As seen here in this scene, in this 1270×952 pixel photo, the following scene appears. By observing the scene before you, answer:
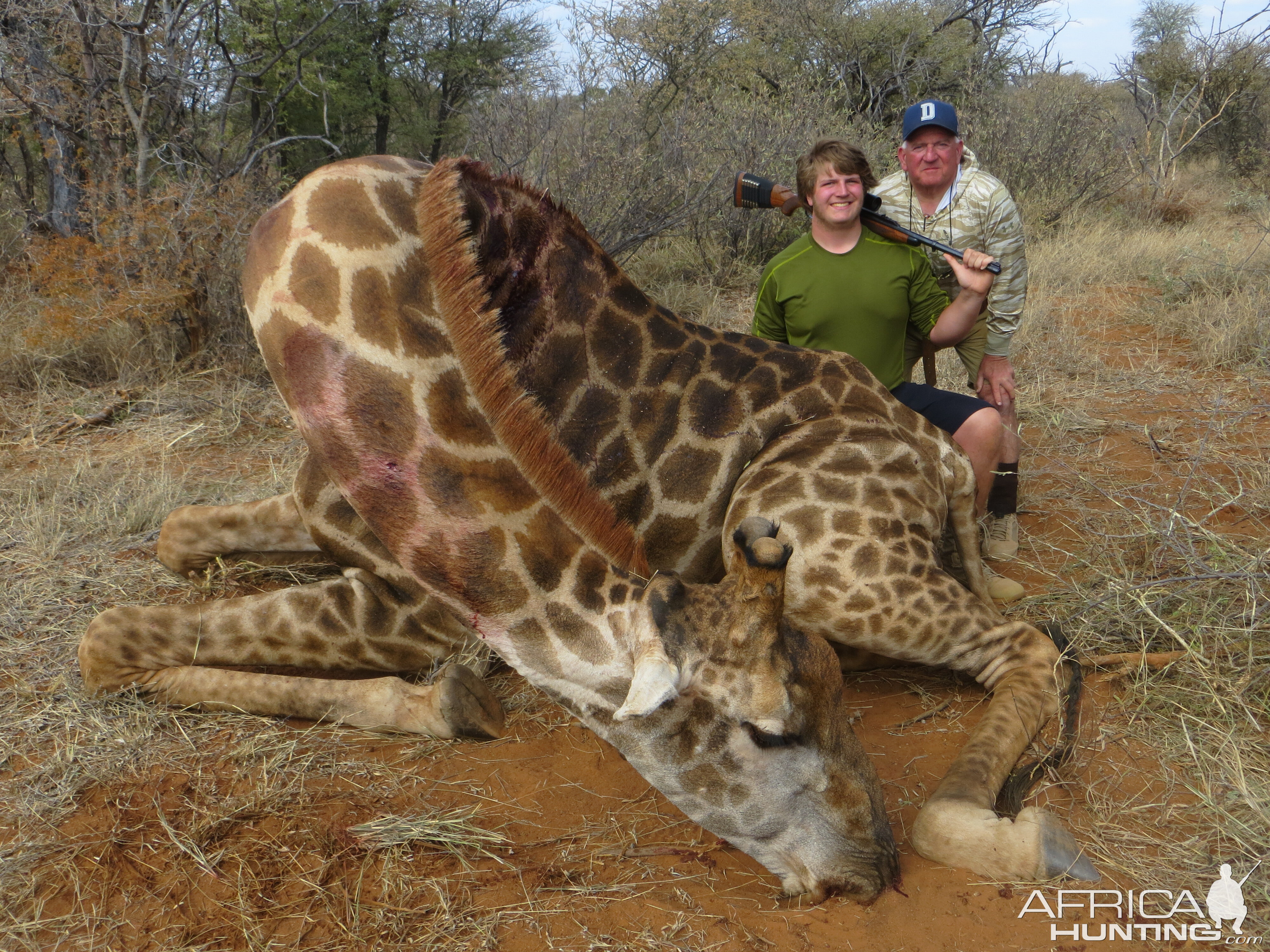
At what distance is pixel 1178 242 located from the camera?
377 inches

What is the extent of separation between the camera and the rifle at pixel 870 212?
163 inches

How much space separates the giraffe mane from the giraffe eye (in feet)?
1.59

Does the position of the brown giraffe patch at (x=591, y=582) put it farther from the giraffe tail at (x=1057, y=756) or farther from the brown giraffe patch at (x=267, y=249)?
the giraffe tail at (x=1057, y=756)

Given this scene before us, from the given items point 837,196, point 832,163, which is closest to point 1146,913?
point 837,196

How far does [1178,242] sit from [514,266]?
29.8ft

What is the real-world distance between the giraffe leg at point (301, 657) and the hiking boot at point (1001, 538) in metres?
2.51

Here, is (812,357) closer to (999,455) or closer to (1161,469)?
(999,455)

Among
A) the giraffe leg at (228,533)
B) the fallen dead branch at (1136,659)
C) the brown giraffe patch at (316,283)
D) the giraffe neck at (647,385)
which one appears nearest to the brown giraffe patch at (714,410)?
the giraffe neck at (647,385)

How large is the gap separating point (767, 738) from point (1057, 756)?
1309mm

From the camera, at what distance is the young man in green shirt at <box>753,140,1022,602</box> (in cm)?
403

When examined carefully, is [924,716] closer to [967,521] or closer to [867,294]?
[967,521]

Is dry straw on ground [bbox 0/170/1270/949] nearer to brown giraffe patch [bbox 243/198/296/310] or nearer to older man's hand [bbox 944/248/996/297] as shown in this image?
older man's hand [bbox 944/248/996/297]

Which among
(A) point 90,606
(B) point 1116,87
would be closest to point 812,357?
(A) point 90,606

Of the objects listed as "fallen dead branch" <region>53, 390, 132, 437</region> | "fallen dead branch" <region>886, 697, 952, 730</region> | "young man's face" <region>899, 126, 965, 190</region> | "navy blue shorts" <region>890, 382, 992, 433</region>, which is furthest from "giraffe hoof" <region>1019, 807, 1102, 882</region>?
"fallen dead branch" <region>53, 390, 132, 437</region>
